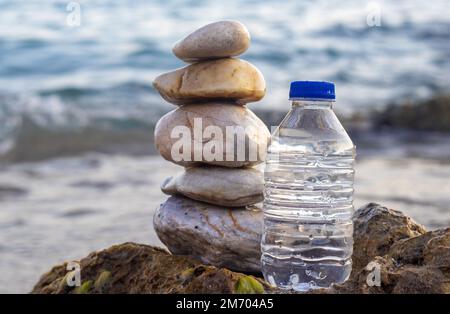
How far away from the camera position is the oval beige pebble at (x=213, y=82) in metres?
3.47

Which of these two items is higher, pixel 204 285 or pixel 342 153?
A: pixel 342 153

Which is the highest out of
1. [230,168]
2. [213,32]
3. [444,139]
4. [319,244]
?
[213,32]

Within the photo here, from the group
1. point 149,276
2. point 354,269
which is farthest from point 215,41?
point 354,269

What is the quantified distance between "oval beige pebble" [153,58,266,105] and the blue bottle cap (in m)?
0.47

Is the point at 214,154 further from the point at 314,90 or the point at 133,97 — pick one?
the point at 133,97

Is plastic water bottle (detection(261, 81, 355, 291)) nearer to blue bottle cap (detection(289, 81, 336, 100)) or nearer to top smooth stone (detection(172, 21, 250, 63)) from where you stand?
blue bottle cap (detection(289, 81, 336, 100))

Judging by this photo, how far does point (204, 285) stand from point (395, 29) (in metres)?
18.0

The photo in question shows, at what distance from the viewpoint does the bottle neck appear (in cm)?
311

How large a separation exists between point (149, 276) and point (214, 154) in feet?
1.96

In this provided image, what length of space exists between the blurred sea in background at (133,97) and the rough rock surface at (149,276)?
6.11 feet

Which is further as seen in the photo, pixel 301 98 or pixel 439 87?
pixel 439 87

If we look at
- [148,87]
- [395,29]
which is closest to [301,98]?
[148,87]
